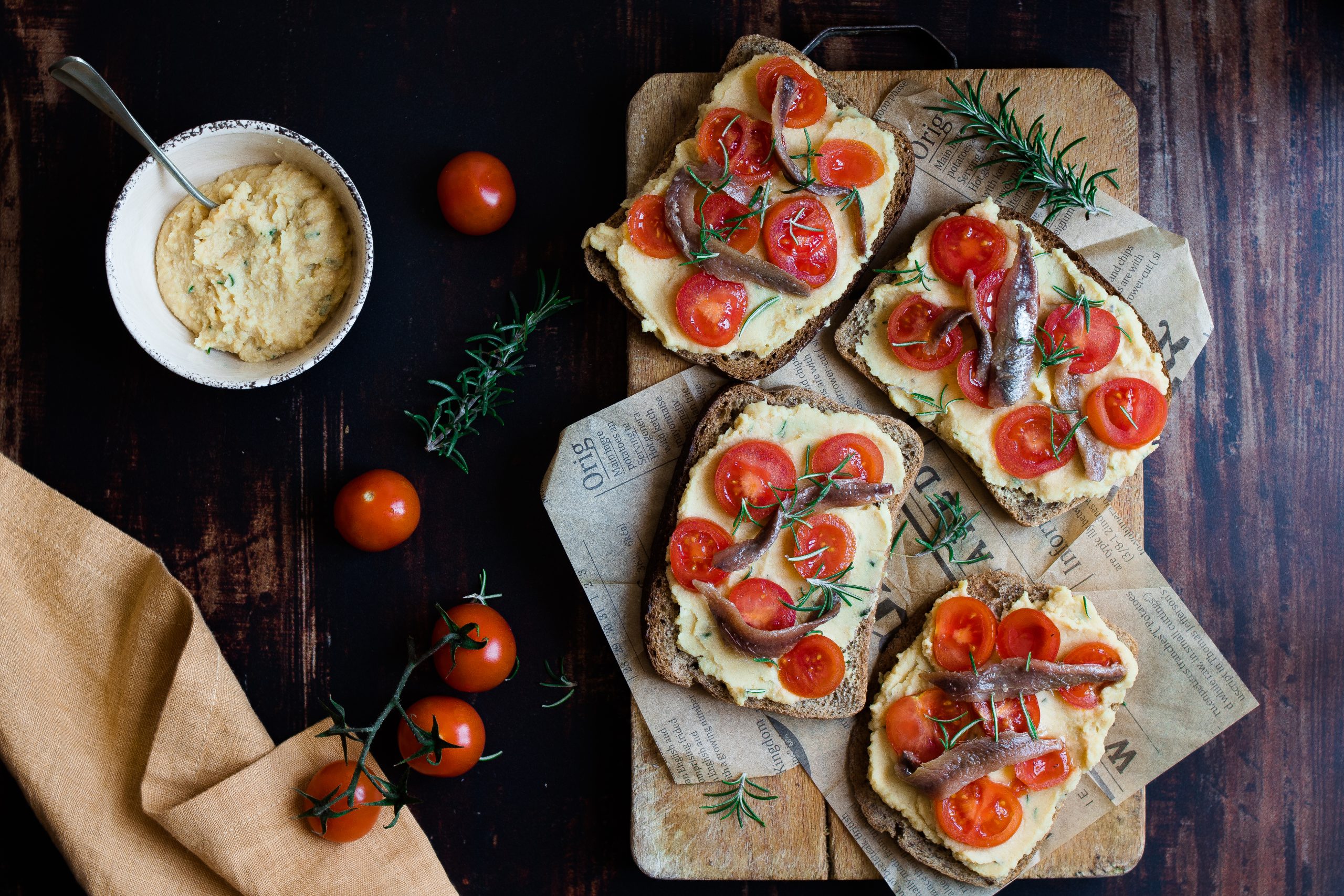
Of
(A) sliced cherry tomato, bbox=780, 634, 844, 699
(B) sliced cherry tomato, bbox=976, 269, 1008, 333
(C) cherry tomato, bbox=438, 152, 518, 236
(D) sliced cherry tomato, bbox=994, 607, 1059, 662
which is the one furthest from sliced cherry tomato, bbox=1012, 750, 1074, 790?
(C) cherry tomato, bbox=438, 152, 518, 236

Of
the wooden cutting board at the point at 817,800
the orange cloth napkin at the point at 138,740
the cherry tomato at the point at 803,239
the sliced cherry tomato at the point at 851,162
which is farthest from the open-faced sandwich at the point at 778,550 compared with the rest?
the orange cloth napkin at the point at 138,740

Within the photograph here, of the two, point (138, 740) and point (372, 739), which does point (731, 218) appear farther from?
point (138, 740)

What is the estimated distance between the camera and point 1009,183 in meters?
3.34

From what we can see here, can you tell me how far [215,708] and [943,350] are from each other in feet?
9.49

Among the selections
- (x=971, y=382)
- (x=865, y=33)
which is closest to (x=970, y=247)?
(x=971, y=382)

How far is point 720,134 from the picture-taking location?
321cm

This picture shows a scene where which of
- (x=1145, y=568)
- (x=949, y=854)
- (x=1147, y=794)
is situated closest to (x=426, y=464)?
(x=949, y=854)

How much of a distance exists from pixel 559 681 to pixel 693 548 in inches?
30.3

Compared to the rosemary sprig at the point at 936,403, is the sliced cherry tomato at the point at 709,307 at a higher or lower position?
higher

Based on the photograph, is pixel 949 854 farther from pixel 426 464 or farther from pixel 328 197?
pixel 328 197

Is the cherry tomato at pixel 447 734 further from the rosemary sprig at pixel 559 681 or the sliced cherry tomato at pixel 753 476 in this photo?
the sliced cherry tomato at pixel 753 476

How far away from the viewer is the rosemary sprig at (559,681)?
3395mm

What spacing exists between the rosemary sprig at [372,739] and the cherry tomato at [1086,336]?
88.0 inches

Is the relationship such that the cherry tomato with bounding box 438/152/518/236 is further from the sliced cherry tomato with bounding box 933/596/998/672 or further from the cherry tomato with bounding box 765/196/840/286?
the sliced cherry tomato with bounding box 933/596/998/672
